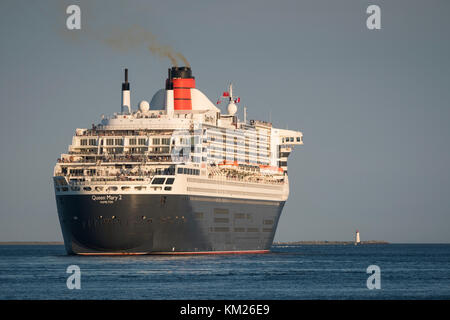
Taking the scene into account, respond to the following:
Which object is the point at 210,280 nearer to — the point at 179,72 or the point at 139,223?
the point at 139,223

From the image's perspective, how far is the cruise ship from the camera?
9669cm

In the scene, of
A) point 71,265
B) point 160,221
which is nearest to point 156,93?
point 160,221

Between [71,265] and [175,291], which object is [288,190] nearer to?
[71,265]

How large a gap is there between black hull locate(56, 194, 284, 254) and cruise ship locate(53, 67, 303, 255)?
9 centimetres

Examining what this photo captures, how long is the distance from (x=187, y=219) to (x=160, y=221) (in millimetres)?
3597

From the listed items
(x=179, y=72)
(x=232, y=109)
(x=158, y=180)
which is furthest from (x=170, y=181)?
(x=232, y=109)

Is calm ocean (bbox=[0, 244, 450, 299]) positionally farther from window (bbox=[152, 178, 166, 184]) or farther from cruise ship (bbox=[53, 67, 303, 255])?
window (bbox=[152, 178, 166, 184])

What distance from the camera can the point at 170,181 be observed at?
97.8 meters

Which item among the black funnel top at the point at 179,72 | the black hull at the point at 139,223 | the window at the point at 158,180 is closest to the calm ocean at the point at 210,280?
the black hull at the point at 139,223

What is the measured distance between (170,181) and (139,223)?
5048 millimetres

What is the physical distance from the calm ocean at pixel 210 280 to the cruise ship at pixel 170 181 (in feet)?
9.54

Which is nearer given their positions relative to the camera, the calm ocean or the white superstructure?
the calm ocean

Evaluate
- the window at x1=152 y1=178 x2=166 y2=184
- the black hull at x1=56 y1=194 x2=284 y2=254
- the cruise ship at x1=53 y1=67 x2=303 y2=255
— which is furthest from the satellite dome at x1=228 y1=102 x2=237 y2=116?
the window at x1=152 y1=178 x2=166 y2=184
